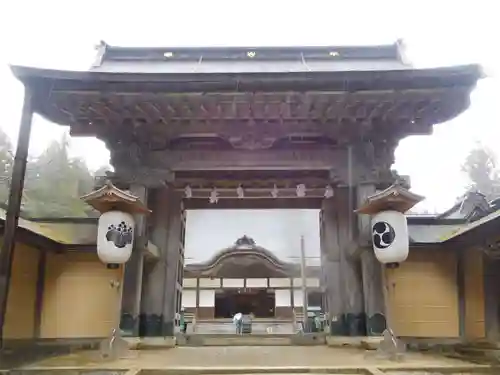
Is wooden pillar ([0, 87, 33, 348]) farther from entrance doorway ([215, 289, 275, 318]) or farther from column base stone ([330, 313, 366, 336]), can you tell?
entrance doorway ([215, 289, 275, 318])

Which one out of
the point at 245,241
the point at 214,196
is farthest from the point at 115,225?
the point at 245,241

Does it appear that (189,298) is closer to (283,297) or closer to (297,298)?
(283,297)

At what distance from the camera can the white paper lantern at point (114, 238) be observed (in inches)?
241

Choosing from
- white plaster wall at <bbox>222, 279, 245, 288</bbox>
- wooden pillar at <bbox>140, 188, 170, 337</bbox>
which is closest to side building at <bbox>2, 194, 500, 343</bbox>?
wooden pillar at <bbox>140, 188, 170, 337</bbox>

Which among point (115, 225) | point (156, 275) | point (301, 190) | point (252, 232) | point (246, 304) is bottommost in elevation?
point (246, 304)

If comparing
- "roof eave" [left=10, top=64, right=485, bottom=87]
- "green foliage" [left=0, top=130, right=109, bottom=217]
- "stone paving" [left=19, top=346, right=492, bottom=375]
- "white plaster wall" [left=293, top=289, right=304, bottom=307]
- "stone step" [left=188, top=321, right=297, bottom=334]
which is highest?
"green foliage" [left=0, top=130, right=109, bottom=217]

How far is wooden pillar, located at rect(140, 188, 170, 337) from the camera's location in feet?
23.2

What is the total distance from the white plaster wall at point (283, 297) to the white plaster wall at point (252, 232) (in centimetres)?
179

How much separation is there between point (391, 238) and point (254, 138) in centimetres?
284

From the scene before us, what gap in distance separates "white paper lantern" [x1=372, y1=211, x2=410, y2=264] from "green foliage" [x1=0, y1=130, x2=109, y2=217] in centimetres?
1841

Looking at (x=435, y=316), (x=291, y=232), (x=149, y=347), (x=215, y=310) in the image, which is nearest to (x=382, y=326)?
(x=435, y=316)

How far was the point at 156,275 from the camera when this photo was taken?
23.9 ft

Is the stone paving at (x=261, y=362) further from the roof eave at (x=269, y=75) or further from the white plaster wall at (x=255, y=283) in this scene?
the white plaster wall at (x=255, y=283)

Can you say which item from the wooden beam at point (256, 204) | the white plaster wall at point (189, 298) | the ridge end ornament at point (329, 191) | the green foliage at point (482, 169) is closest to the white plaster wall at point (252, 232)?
the white plaster wall at point (189, 298)
